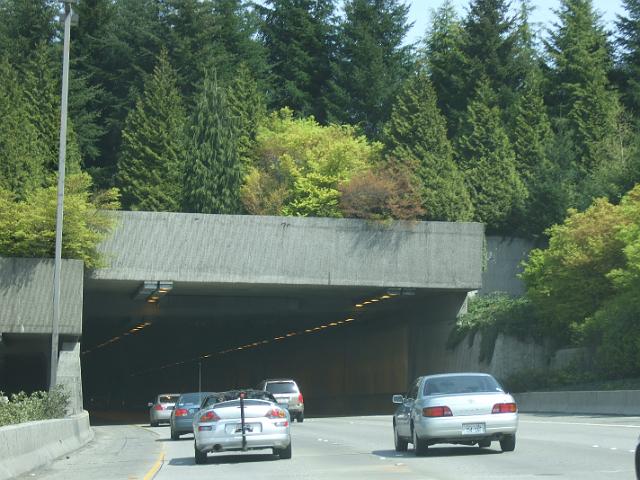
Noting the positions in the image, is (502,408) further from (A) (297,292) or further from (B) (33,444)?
(A) (297,292)

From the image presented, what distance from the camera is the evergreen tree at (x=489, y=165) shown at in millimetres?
75250

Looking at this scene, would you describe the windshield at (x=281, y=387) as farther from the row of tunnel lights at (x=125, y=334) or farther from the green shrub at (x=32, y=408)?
the row of tunnel lights at (x=125, y=334)

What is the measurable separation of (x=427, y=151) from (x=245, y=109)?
17.6 metres

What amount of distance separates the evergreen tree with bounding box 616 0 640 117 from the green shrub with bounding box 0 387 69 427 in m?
71.4

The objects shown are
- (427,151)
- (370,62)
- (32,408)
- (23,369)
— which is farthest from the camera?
(370,62)

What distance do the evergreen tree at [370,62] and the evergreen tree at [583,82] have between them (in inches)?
500

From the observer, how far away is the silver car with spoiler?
2392 centimetres

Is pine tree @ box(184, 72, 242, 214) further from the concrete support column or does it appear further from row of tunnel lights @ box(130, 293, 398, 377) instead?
the concrete support column

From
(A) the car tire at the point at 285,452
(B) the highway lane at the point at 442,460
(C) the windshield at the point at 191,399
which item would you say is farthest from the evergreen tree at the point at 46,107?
(A) the car tire at the point at 285,452

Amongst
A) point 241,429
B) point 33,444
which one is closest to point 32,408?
point 241,429

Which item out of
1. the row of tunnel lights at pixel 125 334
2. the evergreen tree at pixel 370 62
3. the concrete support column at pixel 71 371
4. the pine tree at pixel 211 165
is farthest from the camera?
the evergreen tree at pixel 370 62

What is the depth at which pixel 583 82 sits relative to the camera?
9462cm

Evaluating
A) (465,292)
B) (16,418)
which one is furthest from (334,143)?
(16,418)

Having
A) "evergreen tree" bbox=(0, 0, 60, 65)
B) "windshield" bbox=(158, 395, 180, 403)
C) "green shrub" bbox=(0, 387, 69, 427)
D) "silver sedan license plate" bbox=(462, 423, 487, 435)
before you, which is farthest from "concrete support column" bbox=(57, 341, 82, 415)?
"evergreen tree" bbox=(0, 0, 60, 65)
